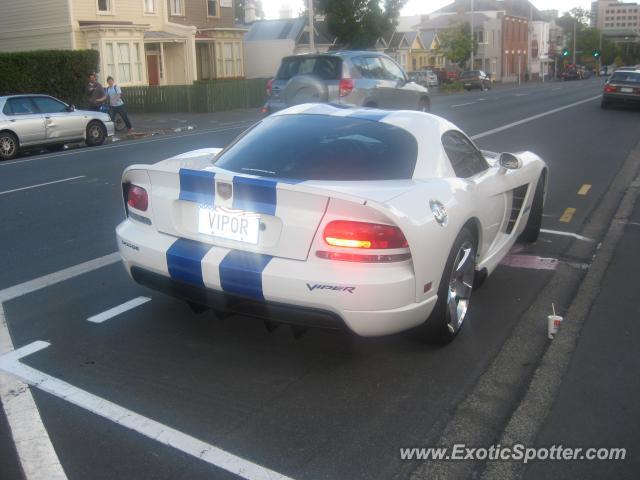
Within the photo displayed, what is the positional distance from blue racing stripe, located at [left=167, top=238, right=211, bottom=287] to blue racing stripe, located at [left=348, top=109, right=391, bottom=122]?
1616mm

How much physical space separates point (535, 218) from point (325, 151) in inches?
122

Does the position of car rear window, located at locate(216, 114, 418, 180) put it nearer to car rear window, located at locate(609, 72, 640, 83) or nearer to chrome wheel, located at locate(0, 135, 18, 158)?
chrome wheel, located at locate(0, 135, 18, 158)

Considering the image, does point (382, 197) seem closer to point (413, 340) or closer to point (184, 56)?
point (413, 340)

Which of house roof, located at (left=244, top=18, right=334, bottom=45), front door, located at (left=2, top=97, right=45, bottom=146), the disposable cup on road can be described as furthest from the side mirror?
house roof, located at (left=244, top=18, right=334, bottom=45)

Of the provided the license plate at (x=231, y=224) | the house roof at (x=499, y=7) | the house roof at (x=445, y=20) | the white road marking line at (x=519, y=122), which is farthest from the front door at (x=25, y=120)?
the house roof at (x=499, y=7)

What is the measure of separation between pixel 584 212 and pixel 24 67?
21.6m

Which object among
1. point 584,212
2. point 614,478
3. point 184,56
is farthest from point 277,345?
point 184,56

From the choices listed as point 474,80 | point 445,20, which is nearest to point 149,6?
point 474,80

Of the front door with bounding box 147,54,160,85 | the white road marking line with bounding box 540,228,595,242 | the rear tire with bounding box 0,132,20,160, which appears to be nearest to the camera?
the white road marking line with bounding box 540,228,595,242

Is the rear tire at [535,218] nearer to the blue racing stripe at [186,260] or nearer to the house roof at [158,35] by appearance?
the blue racing stripe at [186,260]

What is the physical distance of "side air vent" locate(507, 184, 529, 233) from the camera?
21.1 ft

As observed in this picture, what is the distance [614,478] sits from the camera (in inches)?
136

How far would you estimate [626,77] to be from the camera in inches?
1065

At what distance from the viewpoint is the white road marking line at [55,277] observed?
6.01m
